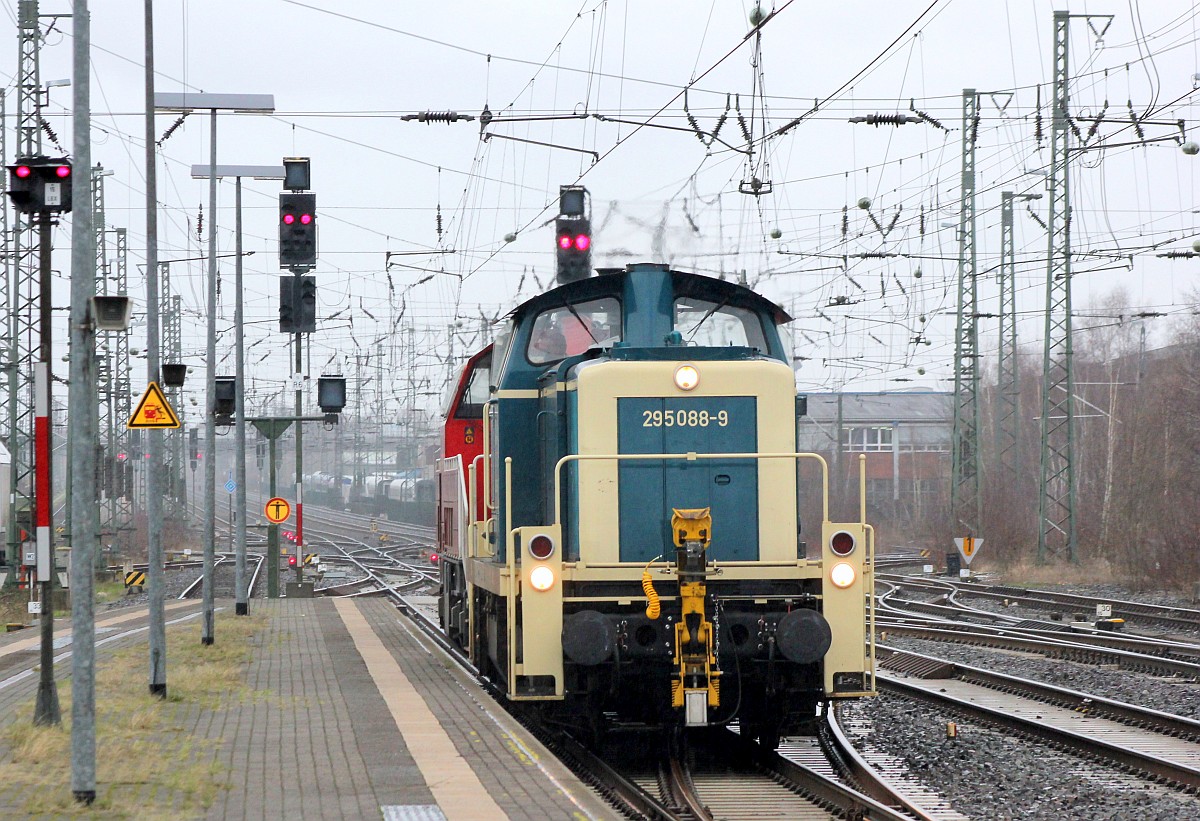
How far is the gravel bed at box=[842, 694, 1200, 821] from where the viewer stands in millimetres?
8688

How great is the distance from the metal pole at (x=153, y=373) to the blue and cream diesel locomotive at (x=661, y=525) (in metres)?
3.27

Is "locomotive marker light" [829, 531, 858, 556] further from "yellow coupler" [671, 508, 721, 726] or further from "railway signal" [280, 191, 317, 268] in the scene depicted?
"railway signal" [280, 191, 317, 268]

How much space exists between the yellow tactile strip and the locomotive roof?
351 centimetres

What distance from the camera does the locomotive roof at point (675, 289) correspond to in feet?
35.9

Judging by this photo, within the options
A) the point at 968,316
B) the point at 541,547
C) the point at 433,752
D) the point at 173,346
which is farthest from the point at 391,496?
the point at 433,752

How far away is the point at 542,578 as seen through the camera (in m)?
9.57

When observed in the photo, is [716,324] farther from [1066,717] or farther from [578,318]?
[1066,717]

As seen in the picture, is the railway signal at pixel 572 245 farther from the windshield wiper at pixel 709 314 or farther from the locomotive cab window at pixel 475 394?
the windshield wiper at pixel 709 314

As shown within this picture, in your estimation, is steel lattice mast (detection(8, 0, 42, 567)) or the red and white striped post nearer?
the red and white striped post

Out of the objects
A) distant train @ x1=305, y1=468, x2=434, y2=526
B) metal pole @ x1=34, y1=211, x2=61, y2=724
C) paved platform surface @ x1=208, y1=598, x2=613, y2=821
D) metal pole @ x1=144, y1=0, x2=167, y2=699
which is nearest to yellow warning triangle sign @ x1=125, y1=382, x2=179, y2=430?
metal pole @ x1=144, y1=0, x2=167, y2=699

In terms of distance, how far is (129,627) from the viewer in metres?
22.9

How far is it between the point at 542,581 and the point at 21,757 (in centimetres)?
382

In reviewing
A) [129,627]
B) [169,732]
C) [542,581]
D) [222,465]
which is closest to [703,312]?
[542,581]

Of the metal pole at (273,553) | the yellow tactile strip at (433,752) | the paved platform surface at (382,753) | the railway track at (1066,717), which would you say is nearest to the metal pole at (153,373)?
the paved platform surface at (382,753)
